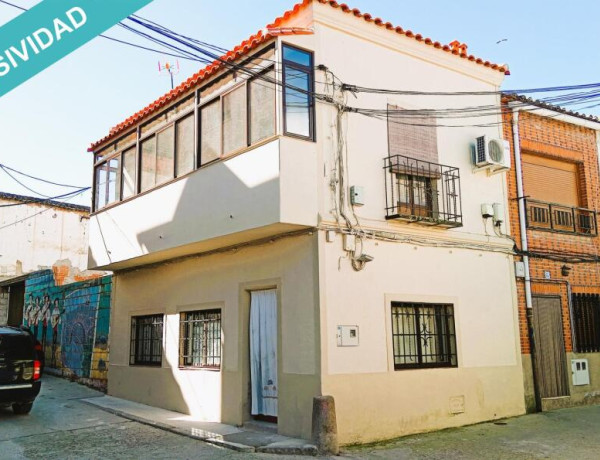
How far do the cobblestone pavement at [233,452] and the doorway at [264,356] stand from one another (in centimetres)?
127

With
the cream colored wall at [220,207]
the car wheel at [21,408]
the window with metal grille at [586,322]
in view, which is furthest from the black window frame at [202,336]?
the window with metal grille at [586,322]

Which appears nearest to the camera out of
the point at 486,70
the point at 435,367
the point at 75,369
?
the point at 435,367

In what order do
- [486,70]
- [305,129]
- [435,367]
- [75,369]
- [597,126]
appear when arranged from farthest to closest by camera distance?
[75,369], [597,126], [486,70], [435,367], [305,129]

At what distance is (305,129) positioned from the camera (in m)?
8.58

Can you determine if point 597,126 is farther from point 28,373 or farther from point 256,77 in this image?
point 28,373

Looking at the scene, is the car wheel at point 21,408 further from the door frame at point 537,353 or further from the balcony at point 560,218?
the balcony at point 560,218

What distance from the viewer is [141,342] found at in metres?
12.7

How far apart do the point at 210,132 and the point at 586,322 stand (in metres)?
8.87

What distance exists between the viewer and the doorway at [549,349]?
36.2 feet

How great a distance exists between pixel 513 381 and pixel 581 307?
9.38 feet

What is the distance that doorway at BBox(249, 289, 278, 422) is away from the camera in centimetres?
913

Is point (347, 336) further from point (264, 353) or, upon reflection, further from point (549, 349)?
point (549, 349)

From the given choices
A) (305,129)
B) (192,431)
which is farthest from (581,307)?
(192,431)

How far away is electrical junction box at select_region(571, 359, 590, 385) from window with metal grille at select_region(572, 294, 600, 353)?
259mm
